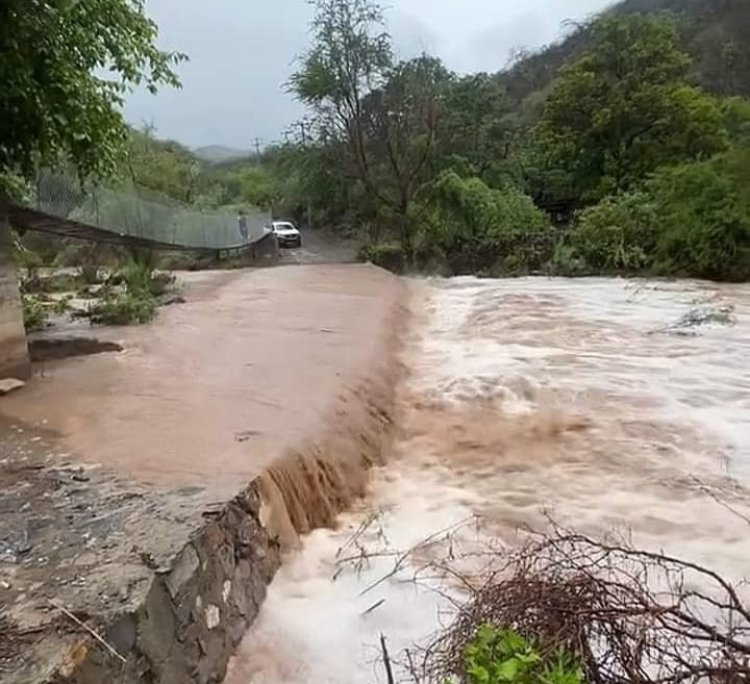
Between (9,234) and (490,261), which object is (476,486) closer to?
(9,234)

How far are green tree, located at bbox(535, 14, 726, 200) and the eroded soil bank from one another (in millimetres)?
14315

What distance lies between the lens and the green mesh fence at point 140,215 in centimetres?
952

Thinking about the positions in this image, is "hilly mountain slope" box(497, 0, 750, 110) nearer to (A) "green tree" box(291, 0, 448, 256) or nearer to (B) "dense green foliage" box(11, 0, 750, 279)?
(B) "dense green foliage" box(11, 0, 750, 279)

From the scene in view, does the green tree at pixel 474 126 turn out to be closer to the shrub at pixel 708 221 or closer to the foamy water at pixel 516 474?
the shrub at pixel 708 221

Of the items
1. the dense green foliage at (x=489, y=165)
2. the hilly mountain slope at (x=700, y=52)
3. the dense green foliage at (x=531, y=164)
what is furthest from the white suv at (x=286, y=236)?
the hilly mountain slope at (x=700, y=52)

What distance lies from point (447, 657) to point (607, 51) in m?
21.2

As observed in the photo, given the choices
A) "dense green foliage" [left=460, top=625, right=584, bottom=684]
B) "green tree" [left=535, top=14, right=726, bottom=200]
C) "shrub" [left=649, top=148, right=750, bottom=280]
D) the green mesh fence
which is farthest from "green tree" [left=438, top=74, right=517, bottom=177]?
"dense green foliage" [left=460, top=625, right=584, bottom=684]

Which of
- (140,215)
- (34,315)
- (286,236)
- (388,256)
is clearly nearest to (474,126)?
(388,256)

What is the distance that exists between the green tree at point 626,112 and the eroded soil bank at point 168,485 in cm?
1432

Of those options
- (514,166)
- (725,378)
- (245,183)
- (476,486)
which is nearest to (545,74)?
(245,183)

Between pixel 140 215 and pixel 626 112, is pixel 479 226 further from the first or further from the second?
pixel 140 215

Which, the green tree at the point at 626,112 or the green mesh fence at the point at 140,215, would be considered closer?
the green mesh fence at the point at 140,215

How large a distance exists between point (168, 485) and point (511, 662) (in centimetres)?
227

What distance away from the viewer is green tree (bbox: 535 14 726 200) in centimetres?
1933
